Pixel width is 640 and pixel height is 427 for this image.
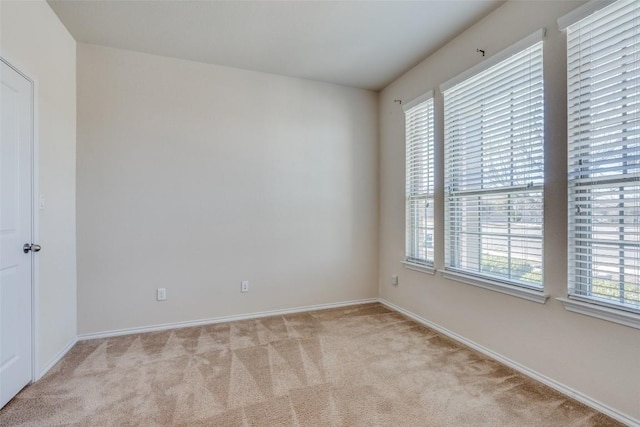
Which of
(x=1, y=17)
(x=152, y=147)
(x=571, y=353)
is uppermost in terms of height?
(x=1, y=17)

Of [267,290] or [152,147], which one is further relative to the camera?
[267,290]

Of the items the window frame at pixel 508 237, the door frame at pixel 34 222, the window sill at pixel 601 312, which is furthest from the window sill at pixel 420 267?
the door frame at pixel 34 222

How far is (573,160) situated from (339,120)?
248cm

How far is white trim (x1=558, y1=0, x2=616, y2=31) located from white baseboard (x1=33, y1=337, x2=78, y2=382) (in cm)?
426

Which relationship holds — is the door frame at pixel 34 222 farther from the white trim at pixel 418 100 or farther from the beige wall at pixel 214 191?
the white trim at pixel 418 100

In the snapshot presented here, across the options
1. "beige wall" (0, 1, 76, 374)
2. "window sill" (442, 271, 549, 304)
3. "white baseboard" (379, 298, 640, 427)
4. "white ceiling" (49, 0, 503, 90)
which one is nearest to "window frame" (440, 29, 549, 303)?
"window sill" (442, 271, 549, 304)

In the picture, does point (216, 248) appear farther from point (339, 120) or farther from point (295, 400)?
point (339, 120)

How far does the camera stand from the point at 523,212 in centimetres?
222

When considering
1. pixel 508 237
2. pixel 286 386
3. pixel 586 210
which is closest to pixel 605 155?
pixel 586 210

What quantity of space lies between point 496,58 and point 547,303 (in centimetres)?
187

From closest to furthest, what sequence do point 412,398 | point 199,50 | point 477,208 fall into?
point 412,398 < point 477,208 < point 199,50

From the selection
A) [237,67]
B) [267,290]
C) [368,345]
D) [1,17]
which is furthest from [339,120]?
[1,17]

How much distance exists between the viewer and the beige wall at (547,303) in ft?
5.69

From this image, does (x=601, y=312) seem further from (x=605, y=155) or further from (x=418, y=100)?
(x=418, y=100)
